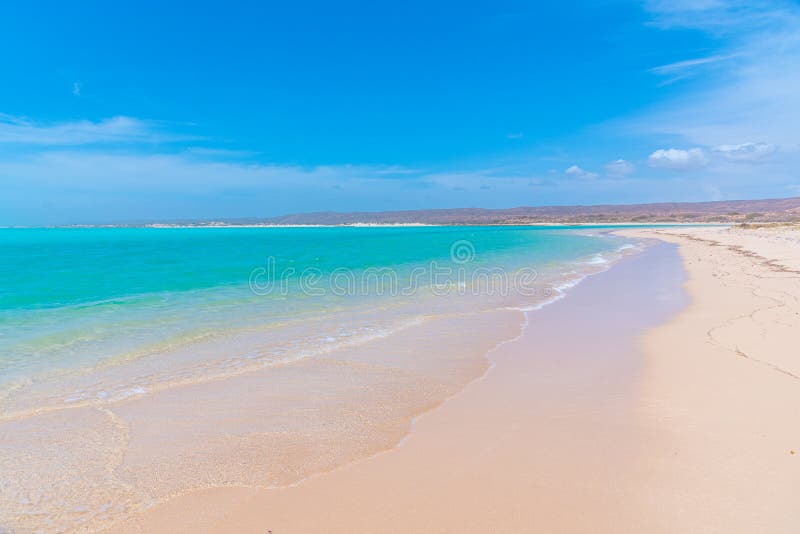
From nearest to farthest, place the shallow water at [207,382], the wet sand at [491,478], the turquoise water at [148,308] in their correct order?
1. the wet sand at [491,478]
2. the shallow water at [207,382]
3. the turquoise water at [148,308]

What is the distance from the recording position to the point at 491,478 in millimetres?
4082

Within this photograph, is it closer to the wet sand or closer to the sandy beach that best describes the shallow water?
the wet sand

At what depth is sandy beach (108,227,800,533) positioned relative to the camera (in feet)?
11.6

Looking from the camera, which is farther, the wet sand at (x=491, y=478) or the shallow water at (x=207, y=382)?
the shallow water at (x=207, y=382)

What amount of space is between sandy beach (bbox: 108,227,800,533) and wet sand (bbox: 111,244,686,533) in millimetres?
15

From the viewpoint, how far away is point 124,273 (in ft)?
75.8

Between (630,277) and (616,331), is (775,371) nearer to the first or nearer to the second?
(616,331)

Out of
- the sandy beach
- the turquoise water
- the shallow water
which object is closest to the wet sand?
the sandy beach

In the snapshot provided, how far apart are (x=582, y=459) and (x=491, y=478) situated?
995 mm

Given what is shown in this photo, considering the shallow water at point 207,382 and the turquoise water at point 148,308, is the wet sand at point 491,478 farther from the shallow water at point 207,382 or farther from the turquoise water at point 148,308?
the turquoise water at point 148,308

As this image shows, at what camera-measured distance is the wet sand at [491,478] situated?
3.52 m

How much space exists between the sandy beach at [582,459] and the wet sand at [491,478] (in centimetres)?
2

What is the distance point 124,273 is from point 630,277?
2445cm

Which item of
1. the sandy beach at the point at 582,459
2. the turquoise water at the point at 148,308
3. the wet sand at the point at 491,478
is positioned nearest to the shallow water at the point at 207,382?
the turquoise water at the point at 148,308
